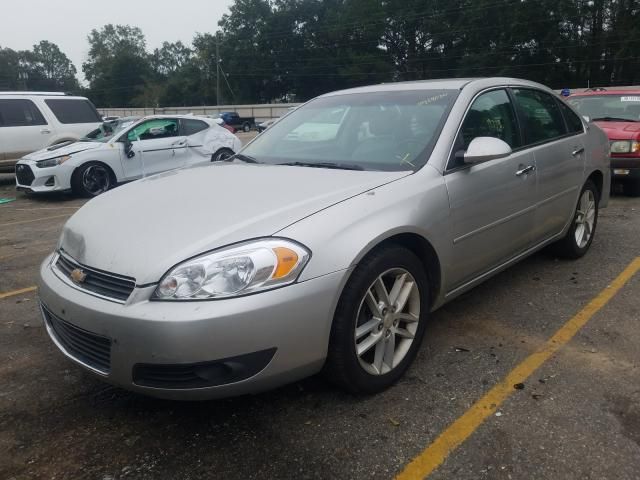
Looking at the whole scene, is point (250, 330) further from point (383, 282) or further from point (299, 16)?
point (299, 16)

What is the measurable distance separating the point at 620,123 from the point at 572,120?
408 cm

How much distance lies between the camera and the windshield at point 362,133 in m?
3.18

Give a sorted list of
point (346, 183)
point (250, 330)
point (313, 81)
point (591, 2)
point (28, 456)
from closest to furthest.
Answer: point (250, 330) → point (28, 456) → point (346, 183) → point (591, 2) → point (313, 81)

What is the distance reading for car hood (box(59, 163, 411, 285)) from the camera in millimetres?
2309

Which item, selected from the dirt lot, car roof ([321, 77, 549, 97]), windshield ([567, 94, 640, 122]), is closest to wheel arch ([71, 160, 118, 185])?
the dirt lot

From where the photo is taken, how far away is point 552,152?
160 inches

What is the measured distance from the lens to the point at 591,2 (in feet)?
169

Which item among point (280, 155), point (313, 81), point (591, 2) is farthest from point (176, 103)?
point (280, 155)

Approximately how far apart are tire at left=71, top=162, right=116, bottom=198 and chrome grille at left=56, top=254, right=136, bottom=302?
7.55m

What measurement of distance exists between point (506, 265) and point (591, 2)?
58.3m

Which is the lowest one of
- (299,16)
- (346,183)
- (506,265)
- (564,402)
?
(564,402)

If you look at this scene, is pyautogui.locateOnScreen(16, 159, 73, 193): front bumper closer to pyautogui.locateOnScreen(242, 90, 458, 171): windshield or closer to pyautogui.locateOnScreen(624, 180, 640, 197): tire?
pyautogui.locateOnScreen(242, 90, 458, 171): windshield

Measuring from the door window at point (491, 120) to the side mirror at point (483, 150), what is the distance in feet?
0.46

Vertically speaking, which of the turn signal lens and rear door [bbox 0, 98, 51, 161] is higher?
rear door [bbox 0, 98, 51, 161]
